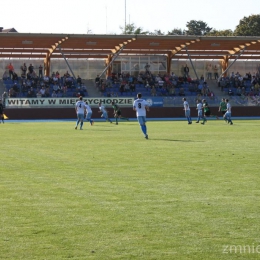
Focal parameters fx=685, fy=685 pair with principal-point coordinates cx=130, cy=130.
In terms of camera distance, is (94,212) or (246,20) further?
(246,20)

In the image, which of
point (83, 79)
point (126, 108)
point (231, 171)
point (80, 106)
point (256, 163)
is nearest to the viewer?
point (231, 171)

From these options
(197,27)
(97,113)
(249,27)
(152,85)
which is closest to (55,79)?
(97,113)

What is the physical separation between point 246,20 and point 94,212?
381 ft

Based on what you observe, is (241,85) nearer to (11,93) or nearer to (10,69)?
(10,69)

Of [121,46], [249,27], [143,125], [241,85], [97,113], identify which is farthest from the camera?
[249,27]

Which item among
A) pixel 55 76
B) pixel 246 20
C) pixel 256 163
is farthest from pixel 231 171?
pixel 246 20

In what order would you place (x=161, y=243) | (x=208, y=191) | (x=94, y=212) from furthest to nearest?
(x=208, y=191)
(x=94, y=212)
(x=161, y=243)

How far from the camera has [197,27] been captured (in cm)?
15838

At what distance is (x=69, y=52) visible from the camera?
203ft

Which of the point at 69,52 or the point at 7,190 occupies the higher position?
the point at 69,52

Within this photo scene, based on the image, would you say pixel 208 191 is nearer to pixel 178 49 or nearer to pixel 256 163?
pixel 256 163

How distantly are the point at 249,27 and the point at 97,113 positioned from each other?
236 feet

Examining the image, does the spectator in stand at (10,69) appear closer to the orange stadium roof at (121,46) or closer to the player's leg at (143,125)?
the orange stadium roof at (121,46)

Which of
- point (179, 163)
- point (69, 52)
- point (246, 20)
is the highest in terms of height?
point (246, 20)
